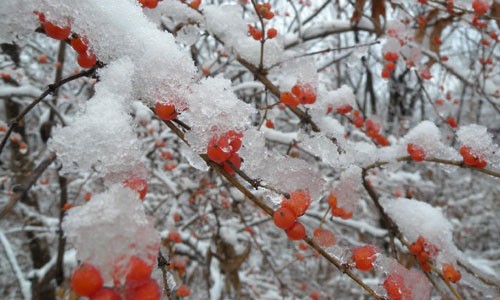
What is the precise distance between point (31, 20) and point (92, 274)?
635 mm

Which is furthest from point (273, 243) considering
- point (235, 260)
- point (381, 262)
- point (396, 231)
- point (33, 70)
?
point (381, 262)

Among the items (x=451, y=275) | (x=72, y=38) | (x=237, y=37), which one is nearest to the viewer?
(x=72, y=38)

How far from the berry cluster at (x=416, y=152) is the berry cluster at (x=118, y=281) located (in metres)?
1.13

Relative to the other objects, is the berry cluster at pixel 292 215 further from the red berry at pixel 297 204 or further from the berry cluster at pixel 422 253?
the berry cluster at pixel 422 253

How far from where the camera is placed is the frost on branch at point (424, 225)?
51.0 inches

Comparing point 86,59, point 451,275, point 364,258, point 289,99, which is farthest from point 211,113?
point 451,275

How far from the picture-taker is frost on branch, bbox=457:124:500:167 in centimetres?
114

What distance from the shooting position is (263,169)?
0.81 meters

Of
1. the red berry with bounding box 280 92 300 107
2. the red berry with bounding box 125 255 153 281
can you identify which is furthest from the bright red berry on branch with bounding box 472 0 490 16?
the red berry with bounding box 125 255 153 281

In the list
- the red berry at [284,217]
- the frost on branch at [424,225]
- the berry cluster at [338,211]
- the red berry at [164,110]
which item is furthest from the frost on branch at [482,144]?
the red berry at [164,110]

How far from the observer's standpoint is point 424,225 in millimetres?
1371

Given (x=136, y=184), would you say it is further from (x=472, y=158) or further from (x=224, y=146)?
(x=472, y=158)

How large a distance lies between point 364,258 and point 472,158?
25.0 inches

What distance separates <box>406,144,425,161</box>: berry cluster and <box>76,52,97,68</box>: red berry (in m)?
1.12
